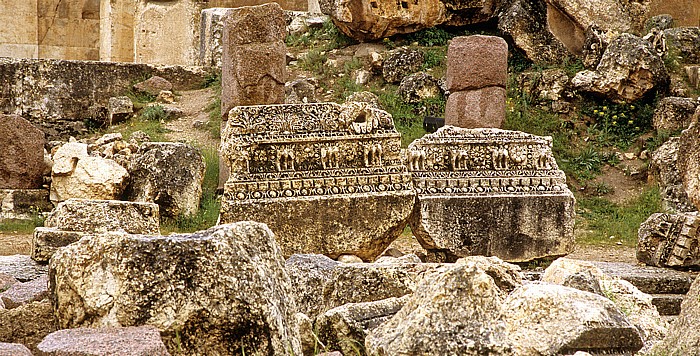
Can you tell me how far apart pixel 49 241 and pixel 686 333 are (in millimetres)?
4415

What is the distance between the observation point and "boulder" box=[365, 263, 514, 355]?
301cm

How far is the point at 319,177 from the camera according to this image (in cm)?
755

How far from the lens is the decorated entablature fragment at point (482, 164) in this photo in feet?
26.4

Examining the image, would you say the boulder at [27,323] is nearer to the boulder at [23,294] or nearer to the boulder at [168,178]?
the boulder at [23,294]

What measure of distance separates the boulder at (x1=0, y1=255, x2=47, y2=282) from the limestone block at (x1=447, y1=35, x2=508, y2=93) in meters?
7.32

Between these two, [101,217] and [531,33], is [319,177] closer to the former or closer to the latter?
[101,217]

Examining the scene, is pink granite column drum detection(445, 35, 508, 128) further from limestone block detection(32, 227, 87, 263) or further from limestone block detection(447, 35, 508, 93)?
limestone block detection(32, 227, 87, 263)

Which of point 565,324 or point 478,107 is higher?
point 478,107

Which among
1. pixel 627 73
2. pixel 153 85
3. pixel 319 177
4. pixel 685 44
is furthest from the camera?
pixel 153 85

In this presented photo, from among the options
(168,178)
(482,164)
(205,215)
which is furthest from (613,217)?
(168,178)

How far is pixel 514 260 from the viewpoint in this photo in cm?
816

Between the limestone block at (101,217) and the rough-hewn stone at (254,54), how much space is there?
548 centimetres

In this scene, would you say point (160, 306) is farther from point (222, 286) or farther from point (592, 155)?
point (592, 155)

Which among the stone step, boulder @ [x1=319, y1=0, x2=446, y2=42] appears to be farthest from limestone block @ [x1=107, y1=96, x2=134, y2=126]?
the stone step
